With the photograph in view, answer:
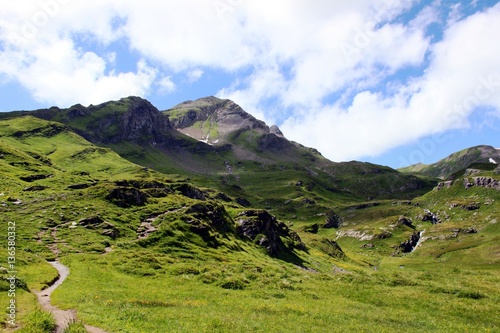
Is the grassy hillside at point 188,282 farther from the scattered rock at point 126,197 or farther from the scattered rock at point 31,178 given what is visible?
the scattered rock at point 31,178

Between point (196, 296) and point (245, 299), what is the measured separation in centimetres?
581

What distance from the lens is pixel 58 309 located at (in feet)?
99.5

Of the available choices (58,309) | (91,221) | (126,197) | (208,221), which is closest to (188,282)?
(58,309)

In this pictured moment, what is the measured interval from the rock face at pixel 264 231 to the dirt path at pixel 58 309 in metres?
66.2

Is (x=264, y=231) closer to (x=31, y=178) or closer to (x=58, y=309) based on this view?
(x=58, y=309)

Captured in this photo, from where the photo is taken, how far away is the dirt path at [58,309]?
2448 centimetres

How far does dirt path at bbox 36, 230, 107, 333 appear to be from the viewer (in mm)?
24484

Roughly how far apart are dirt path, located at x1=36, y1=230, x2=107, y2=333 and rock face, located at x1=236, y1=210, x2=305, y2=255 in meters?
66.2

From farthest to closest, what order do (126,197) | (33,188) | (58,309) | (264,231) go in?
1. (33,188)
2. (264,231)
3. (126,197)
4. (58,309)

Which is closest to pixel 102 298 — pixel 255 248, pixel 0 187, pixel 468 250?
pixel 255 248

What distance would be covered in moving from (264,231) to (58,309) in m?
88.1

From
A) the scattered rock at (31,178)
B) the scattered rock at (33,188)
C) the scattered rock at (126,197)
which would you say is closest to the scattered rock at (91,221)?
the scattered rock at (126,197)

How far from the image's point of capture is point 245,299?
40469 millimetres

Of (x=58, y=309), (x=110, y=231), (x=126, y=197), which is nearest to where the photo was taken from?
(x=58, y=309)
